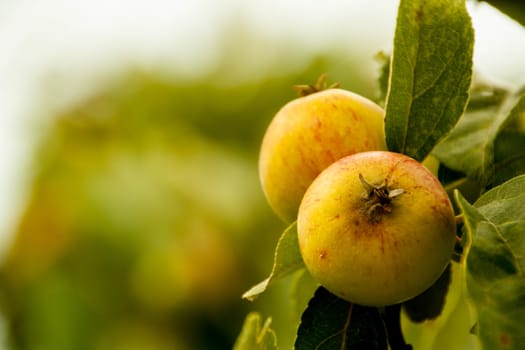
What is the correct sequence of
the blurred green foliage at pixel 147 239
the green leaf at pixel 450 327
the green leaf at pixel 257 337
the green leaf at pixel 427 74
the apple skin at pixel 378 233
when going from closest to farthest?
the apple skin at pixel 378 233
the green leaf at pixel 427 74
the green leaf at pixel 257 337
the green leaf at pixel 450 327
the blurred green foliage at pixel 147 239

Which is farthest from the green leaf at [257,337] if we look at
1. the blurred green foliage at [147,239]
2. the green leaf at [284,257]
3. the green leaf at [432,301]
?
the blurred green foliage at [147,239]

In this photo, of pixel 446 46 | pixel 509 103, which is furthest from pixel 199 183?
pixel 446 46

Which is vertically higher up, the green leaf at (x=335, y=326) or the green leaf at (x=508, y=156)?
the green leaf at (x=508, y=156)

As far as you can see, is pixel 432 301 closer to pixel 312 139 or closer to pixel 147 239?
pixel 312 139

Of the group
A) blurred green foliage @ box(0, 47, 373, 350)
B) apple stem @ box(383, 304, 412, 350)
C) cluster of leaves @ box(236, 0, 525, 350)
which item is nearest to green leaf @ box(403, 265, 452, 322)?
cluster of leaves @ box(236, 0, 525, 350)

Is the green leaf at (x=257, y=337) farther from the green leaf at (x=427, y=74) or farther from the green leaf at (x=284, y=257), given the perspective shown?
the green leaf at (x=427, y=74)

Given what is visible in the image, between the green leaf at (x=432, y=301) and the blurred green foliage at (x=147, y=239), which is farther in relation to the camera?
the blurred green foliage at (x=147, y=239)

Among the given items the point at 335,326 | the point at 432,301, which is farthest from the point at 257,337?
the point at 432,301

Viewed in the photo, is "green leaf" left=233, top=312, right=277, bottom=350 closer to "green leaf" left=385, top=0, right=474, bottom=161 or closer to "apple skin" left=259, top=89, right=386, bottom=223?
"apple skin" left=259, top=89, right=386, bottom=223
